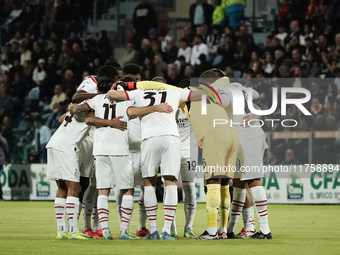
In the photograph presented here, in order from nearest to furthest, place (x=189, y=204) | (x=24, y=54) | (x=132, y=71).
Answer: (x=132, y=71) < (x=189, y=204) < (x=24, y=54)

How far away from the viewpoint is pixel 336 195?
599 inches

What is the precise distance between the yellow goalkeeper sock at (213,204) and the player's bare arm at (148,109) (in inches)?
43.8

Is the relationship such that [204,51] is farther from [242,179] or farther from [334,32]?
[242,179]

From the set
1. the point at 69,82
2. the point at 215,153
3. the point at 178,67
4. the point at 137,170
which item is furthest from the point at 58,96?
the point at 215,153

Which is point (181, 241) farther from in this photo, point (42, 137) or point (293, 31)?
point (293, 31)

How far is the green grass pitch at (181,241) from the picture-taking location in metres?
6.74

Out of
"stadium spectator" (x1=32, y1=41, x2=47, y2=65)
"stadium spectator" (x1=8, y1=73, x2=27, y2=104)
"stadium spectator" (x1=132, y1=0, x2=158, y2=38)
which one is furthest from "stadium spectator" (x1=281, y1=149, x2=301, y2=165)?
"stadium spectator" (x1=32, y1=41, x2=47, y2=65)

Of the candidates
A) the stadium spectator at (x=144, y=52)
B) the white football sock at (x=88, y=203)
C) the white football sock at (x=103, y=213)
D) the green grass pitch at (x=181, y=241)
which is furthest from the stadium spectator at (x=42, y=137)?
the white football sock at (x=103, y=213)

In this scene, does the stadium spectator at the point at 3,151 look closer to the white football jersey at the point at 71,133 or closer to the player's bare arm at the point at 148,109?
the white football jersey at the point at 71,133

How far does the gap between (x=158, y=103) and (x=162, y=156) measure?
685 mm

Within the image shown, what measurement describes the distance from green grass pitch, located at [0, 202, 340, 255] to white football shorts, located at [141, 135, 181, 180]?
89 centimetres

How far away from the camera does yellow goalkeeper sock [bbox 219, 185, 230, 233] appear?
8125mm

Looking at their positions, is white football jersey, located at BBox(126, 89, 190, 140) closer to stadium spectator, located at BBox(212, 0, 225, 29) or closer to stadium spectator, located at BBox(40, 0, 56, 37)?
stadium spectator, located at BBox(212, 0, 225, 29)

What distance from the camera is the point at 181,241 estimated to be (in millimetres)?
7828
